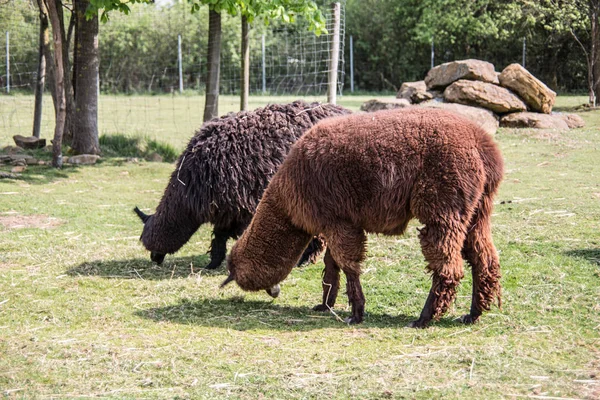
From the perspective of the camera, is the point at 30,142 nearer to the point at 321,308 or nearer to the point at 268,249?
the point at 268,249

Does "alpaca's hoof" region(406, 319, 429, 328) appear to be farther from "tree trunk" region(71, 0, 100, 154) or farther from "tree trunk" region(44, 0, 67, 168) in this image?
"tree trunk" region(71, 0, 100, 154)

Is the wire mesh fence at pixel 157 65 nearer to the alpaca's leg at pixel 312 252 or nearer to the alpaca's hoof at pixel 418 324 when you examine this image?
the alpaca's leg at pixel 312 252

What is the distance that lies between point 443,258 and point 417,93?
14282 millimetres

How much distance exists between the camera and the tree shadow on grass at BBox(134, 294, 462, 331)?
5.75m

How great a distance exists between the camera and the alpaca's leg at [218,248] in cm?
778

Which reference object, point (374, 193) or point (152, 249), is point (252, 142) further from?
point (374, 193)

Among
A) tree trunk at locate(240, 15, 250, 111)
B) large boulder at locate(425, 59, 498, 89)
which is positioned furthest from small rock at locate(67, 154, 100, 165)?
large boulder at locate(425, 59, 498, 89)

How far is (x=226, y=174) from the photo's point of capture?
24.2 ft

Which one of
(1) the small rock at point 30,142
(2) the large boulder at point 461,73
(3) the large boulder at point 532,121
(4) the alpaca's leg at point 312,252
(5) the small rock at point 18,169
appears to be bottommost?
(4) the alpaca's leg at point 312,252

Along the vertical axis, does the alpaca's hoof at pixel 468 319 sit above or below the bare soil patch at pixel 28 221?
below

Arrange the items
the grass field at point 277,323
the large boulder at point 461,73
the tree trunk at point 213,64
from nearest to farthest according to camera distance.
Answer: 1. the grass field at point 277,323
2. the tree trunk at point 213,64
3. the large boulder at point 461,73

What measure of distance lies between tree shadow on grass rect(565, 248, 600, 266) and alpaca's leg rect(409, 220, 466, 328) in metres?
2.33

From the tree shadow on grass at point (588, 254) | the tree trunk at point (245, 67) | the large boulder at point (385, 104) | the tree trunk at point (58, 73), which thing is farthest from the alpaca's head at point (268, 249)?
the large boulder at point (385, 104)

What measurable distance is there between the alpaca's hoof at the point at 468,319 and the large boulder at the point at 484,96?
1286cm
